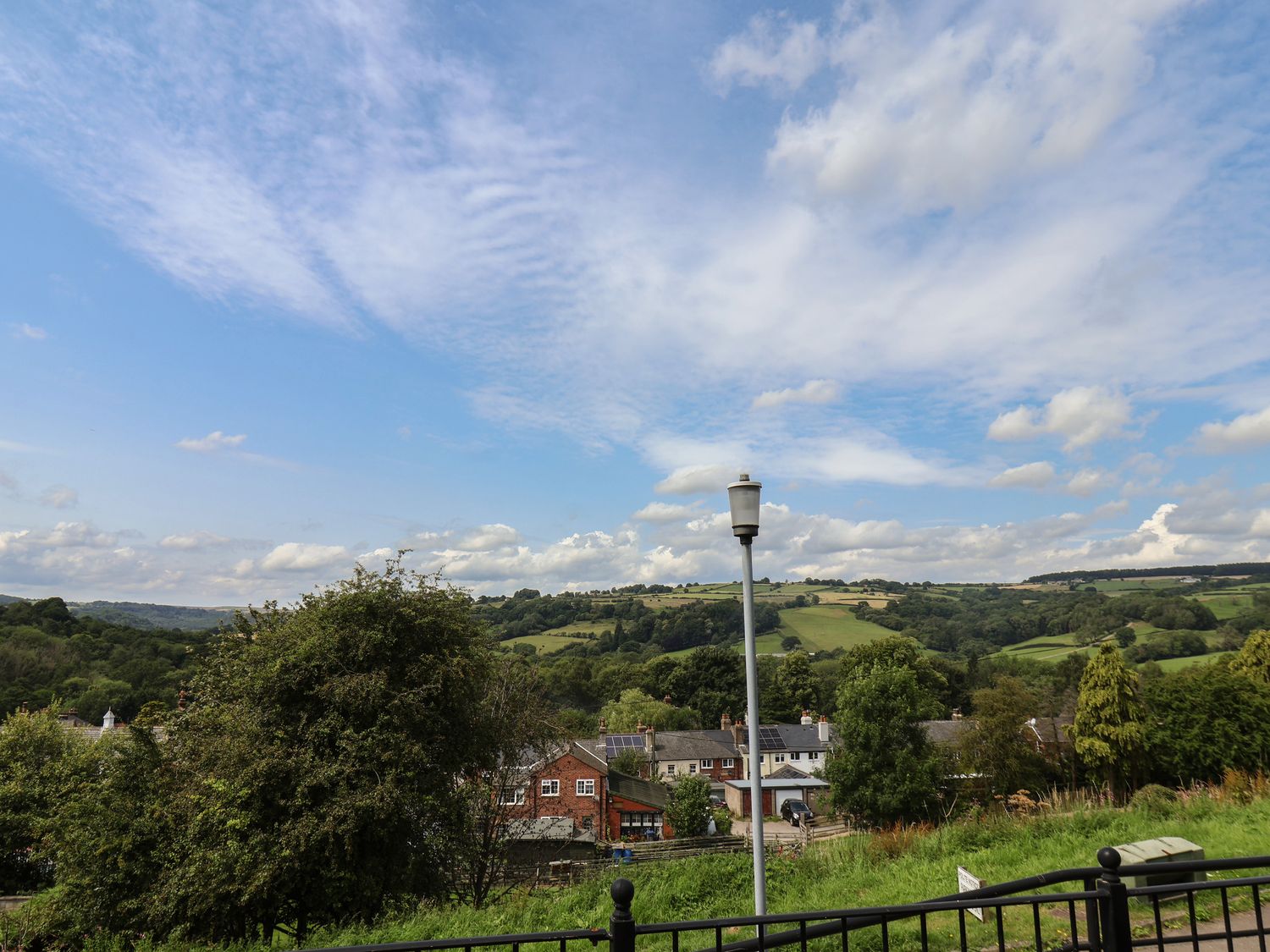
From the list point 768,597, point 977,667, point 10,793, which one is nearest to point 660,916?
point 10,793

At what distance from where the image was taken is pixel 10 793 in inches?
919

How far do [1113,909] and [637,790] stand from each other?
1597 inches

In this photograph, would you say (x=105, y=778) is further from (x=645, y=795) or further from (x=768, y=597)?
(x=768, y=597)

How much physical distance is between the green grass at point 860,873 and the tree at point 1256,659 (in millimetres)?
25748

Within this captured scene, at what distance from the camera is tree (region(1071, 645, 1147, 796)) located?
1129 inches

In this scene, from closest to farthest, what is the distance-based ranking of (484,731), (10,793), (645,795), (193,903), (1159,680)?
(193,903), (484,731), (10,793), (1159,680), (645,795)

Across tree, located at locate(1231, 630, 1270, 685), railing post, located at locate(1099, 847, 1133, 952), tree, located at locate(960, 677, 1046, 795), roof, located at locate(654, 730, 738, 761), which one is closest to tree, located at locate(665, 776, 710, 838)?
tree, located at locate(960, 677, 1046, 795)

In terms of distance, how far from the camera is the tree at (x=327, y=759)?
1266 cm

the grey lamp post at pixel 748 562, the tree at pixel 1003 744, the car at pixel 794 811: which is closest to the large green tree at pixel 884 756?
the tree at pixel 1003 744

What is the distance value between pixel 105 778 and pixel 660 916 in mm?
12889

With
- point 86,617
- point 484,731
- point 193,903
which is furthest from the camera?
point 86,617

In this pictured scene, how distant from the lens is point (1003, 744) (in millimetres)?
33562

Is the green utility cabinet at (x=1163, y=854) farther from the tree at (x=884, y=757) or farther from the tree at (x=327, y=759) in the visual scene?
the tree at (x=884, y=757)

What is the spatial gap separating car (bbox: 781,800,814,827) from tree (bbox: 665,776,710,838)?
33.6ft
